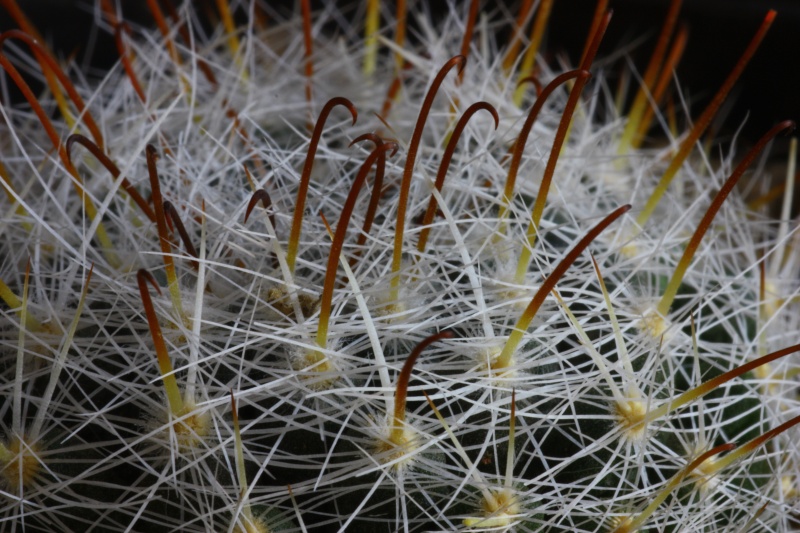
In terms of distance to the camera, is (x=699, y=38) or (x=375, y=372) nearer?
(x=375, y=372)

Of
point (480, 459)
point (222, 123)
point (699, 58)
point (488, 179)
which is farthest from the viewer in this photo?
point (699, 58)

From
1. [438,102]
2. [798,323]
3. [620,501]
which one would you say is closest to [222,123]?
[438,102]

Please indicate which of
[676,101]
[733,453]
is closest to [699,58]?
[676,101]

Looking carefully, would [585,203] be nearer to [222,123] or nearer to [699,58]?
[222,123]

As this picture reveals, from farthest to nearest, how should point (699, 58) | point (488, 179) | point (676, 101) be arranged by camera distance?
point (676, 101) < point (699, 58) < point (488, 179)

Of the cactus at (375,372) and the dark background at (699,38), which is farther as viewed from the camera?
the dark background at (699,38)

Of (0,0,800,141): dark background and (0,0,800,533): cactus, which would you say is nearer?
(0,0,800,533): cactus

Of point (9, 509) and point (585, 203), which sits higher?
point (585, 203)

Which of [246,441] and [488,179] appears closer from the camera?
[246,441]
